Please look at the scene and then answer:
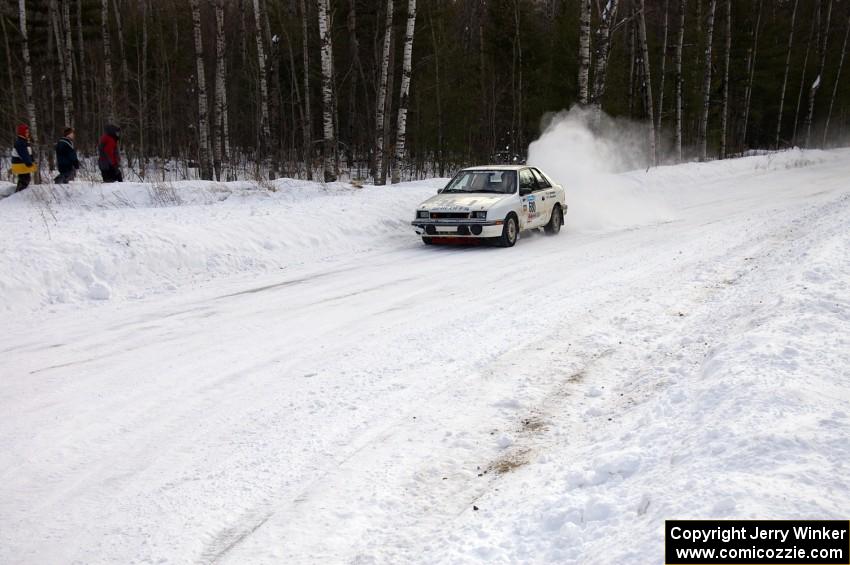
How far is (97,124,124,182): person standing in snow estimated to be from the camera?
16453 mm

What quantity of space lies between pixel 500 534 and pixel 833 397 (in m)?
2.29

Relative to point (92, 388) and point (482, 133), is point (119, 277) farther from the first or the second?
point (482, 133)

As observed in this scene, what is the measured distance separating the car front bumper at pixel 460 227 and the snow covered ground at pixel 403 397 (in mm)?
1230

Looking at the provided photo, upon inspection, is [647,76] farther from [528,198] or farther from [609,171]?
[528,198]

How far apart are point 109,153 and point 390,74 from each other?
49.2 ft

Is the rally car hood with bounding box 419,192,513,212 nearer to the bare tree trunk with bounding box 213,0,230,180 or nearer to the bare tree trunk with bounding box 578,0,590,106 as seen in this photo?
the bare tree trunk with bounding box 578,0,590,106

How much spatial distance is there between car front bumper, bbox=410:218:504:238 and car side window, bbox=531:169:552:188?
2381mm

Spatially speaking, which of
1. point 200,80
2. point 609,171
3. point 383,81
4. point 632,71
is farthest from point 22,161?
point 632,71

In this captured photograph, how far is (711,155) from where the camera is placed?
43.7 m

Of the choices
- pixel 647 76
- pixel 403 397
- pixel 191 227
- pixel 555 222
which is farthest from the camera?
pixel 647 76

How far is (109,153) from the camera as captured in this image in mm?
16703

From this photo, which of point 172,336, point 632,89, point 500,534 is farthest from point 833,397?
point 632,89

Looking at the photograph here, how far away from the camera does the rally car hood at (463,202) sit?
1243 centimetres

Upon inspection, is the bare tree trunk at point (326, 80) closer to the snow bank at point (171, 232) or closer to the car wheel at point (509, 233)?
the snow bank at point (171, 232)
